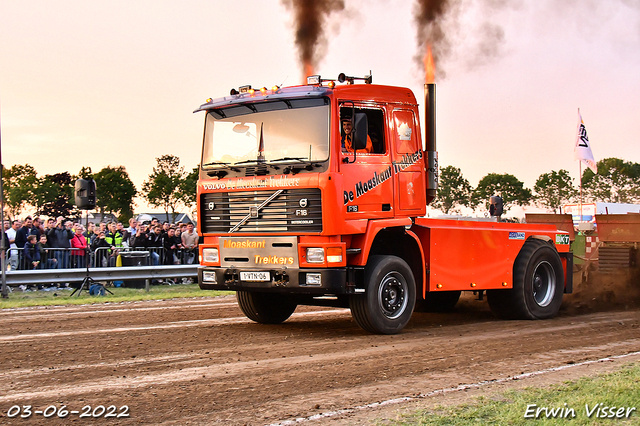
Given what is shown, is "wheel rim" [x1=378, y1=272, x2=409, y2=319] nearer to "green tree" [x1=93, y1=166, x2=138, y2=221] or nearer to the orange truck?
the orange truck

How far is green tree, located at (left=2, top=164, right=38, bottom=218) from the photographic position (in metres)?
74.4

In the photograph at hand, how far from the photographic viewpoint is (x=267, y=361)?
7711 mm

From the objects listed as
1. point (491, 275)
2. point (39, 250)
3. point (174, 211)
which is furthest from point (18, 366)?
point (174, 211)

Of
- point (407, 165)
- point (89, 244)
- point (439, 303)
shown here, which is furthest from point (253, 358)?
point (89, 244)

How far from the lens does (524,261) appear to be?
38.9 feet

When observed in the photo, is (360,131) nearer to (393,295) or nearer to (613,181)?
(393,295)

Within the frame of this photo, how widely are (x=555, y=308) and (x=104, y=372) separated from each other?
26.9ft

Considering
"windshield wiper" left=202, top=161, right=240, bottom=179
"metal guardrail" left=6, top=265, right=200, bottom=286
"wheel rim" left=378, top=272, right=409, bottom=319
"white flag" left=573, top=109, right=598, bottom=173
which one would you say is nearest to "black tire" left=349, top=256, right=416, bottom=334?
"wheel rim" left=378, top=272, right=409, bottom=319

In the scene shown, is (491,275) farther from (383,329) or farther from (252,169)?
(252,169)

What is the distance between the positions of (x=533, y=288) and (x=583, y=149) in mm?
12423

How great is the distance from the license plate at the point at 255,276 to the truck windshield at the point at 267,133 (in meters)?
1.48

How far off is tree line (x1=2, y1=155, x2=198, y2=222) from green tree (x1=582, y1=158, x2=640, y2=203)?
41783 millimetres

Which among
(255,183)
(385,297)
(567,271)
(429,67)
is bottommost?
(385,297)

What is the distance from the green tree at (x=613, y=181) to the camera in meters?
75.9
